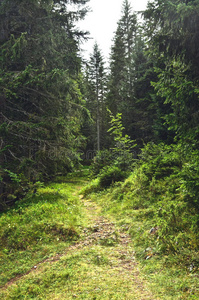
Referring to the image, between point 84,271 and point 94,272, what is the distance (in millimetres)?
209

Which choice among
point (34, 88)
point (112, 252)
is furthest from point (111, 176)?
point (112, 252)

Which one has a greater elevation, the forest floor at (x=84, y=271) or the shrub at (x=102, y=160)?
the shrub at (x=102, y=160)

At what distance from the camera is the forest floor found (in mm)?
3605

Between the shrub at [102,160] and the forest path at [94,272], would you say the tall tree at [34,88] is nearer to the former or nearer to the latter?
the shrub at [102,160]

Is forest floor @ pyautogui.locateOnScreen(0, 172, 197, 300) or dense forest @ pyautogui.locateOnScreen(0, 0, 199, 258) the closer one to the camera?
forest floor @ pyautogui.locateOnScreen(0, 172, 197, 300)

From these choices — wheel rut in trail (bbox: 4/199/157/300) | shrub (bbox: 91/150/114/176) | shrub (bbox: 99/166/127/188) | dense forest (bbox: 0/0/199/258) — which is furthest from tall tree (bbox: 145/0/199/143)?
shrub (bbox: 91/150/114/176)

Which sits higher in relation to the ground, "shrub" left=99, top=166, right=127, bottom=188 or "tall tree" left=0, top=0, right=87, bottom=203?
"tall tree" left=0, top=0, right=87, bottom=203

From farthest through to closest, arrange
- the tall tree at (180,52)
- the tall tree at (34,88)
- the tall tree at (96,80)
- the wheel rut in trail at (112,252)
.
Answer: the tall tree at (96,80)
the tall tree at (34,88)
the tall tree at (180,52)
the wheel rut in trail at (112,252)

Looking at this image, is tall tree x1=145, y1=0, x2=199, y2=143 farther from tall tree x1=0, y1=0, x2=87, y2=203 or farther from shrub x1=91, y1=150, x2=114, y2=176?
shrub x1=91, y1=150, x2=114, y2=176

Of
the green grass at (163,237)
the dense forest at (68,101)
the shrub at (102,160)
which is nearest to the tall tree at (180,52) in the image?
the dense forest at (68,101)

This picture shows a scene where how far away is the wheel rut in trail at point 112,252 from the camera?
382 centimetres

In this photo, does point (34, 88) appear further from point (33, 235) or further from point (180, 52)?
point (33, 235)

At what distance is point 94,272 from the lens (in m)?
4.19

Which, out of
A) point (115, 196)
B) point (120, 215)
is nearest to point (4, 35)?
point (115, 196)
